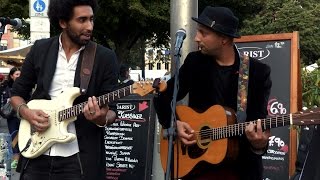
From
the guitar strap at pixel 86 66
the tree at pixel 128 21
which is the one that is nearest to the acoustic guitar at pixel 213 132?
the guitar strap at pixel 86 66

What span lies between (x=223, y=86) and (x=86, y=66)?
92 cm

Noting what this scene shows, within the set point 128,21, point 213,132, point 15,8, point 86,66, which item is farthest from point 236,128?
point 15,8

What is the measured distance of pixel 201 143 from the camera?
365 cm

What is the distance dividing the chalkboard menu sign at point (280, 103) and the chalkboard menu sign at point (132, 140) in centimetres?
138

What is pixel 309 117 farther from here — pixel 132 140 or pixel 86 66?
pixel 132 140

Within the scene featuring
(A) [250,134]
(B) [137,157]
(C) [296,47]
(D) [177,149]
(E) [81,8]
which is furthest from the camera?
(B) [137,157]

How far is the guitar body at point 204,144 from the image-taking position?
3.46 m

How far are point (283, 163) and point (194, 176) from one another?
232 cm

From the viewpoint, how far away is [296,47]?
5613 mm

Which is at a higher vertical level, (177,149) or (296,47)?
(296,47)

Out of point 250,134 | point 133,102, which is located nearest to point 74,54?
point 250,134

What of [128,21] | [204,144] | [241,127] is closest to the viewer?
[241,127]

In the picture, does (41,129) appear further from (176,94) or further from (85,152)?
(176,94)

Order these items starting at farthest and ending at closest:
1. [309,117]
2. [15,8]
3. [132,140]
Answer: [15,8]
[132,140]
[309,117]
